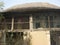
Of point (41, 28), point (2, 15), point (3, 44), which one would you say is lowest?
point (3, 44)

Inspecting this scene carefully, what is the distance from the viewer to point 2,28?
19.2m

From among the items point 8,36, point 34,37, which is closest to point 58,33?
point 34,37

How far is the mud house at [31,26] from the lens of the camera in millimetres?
17953

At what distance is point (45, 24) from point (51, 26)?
796 mm

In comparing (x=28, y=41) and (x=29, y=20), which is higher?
(x=29, y=20)

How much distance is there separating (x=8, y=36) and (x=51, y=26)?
482 cm

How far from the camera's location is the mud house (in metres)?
18.0

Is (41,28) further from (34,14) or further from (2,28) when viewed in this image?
(2,28)

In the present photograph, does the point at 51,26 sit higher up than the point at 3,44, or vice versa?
the point at 51,26

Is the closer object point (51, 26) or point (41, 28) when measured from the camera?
point (41, 28)

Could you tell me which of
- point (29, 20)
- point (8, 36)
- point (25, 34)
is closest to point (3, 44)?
point (8, 36)

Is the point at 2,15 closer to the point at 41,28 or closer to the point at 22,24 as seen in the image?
the point at 22,24

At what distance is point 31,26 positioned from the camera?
60.8 feet

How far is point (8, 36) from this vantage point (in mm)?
18781
